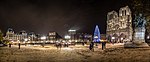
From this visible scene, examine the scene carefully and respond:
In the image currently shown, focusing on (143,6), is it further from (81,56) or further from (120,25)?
(120,25)

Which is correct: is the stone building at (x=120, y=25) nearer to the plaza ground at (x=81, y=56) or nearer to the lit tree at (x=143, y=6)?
the plaza ground at (x=81, y=56)

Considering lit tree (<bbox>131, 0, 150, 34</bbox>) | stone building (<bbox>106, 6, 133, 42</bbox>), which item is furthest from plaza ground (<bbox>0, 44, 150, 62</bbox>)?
stone building (<bbox>106, 6, 133, 42</bbox>)

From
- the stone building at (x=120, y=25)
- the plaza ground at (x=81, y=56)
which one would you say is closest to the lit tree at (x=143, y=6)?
the plaza ground at (x=81, y=56)

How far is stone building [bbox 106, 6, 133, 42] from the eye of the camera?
122 metres

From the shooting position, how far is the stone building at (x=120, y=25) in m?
122

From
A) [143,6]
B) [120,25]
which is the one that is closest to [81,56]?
[143,6]

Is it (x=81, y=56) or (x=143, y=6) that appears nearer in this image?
(x=143, y=6)

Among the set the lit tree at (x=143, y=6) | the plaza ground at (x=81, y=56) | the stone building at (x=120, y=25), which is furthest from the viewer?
the stone building at (x=120, y=25)

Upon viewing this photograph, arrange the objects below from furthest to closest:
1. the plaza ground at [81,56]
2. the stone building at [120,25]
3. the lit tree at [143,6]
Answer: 1. the stone building at [120,25]
2. the lit tree at [143,6]
3. the plaza ground at [81,56]

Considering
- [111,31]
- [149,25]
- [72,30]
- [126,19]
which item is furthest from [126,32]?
[149,25]

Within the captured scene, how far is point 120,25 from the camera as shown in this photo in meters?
144

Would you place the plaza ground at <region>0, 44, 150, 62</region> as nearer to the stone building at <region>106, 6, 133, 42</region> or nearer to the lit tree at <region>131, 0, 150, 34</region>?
the lit tree at <region>131, 0, 150, 34</region>

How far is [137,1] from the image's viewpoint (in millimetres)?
26875

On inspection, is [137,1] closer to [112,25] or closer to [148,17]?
[148,17]
